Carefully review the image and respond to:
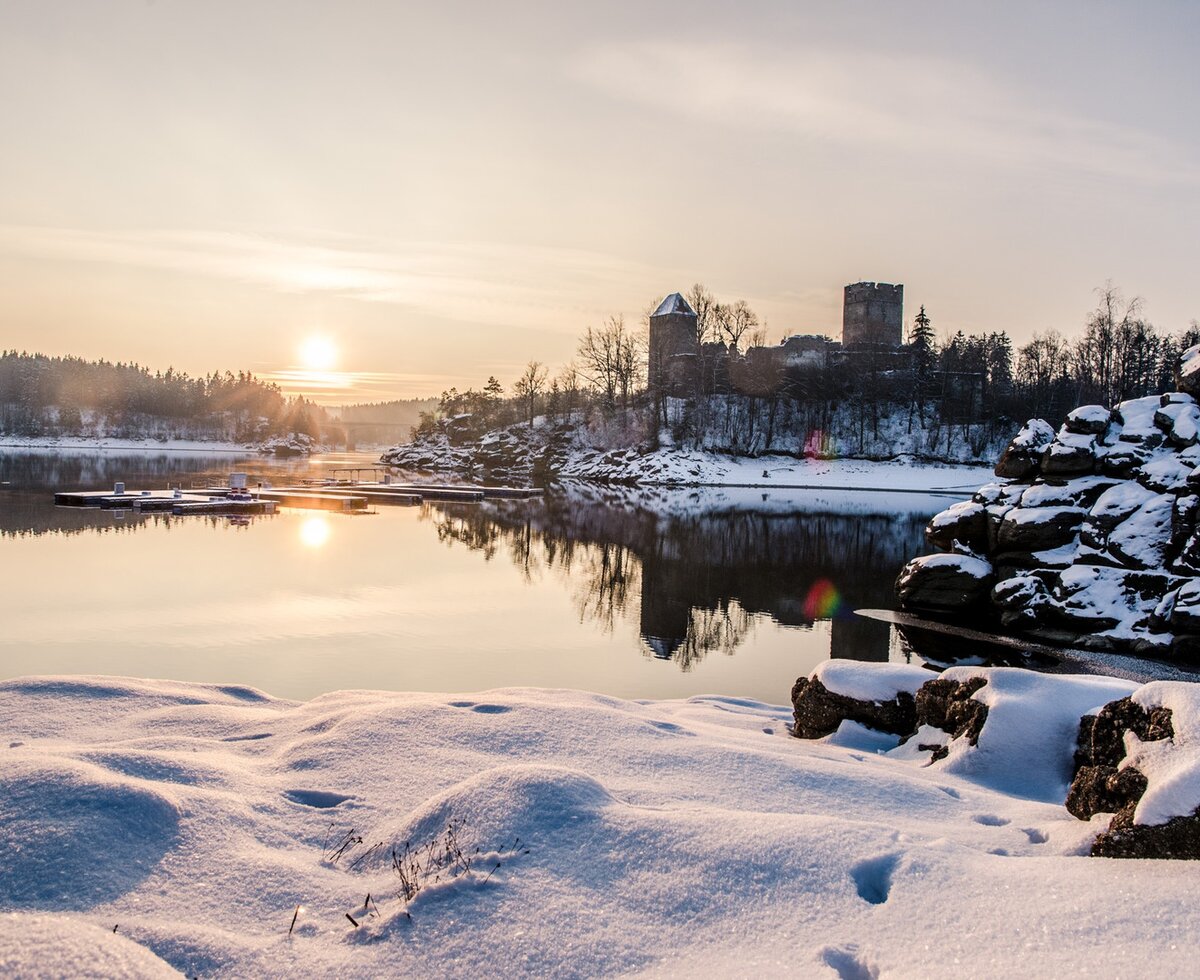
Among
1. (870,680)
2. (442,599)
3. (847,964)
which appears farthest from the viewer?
(442,599)

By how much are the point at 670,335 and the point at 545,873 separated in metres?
81.2

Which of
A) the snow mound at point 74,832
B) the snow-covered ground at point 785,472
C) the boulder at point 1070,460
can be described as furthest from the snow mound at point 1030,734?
the snow-covered ground at point 785,472

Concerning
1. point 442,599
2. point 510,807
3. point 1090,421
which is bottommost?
point 442,599

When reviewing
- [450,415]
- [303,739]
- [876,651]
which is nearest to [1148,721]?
[303,739]

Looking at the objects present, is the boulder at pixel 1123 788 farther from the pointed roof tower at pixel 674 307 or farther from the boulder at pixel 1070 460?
the pointed roof tower at pixel 674 307

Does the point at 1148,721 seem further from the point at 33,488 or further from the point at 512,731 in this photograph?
the point at 33,488

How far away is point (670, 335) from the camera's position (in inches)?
3273

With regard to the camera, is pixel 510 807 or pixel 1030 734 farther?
pixel 1030 734

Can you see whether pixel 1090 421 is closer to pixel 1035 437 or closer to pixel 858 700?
pixel 1035 437

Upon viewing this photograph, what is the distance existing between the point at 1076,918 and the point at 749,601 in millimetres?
16794

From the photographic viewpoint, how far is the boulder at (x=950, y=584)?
64.0 ft

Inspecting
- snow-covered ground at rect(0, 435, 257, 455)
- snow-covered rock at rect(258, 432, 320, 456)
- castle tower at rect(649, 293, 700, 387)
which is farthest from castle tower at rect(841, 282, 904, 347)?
snow-covered ground at rect(0, 435, 257, 455)

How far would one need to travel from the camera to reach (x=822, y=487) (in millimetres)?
64562

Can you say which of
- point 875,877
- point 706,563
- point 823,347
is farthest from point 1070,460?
point 823,347
